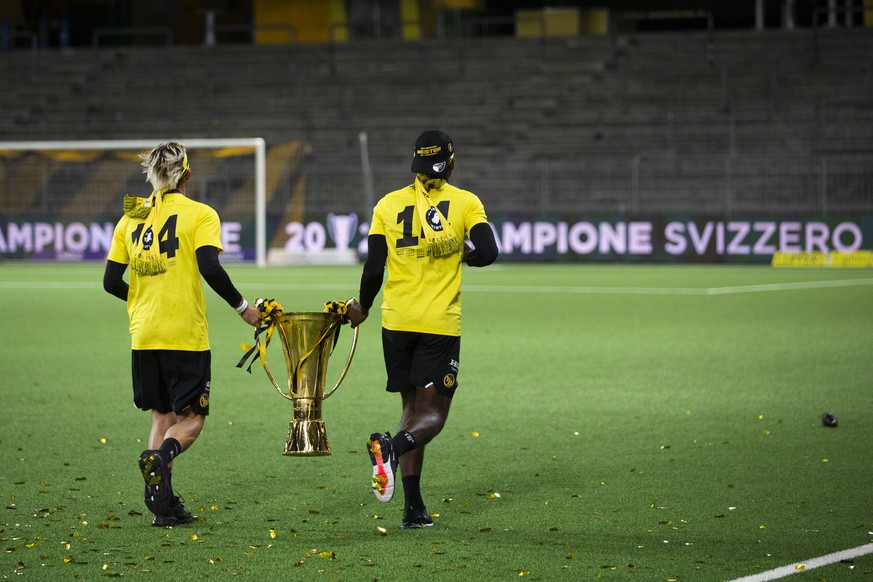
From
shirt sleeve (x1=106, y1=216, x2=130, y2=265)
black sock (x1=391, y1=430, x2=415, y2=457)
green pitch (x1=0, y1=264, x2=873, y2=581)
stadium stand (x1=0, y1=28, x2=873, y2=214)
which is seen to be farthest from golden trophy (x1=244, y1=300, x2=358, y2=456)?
stadium stand (x1=0, y1=28, x2=873, y2=214)

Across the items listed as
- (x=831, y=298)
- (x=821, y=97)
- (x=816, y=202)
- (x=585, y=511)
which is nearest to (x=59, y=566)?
(x=585, y=511)

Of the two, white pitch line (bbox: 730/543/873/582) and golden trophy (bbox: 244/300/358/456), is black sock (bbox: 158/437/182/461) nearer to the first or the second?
golden trophy (bbox: 244/300/358/456)

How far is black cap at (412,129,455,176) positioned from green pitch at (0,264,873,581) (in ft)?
5.34

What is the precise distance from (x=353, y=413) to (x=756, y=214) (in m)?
22.1

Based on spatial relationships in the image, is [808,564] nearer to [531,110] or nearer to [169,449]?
[169,449]

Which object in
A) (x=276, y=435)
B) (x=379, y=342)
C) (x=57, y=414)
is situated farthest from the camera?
(x=379, y=342)

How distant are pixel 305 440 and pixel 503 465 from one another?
175cm

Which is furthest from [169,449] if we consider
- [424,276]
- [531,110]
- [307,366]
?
[531,110]

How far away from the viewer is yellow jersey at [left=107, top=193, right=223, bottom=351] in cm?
612

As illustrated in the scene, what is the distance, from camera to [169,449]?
19.7ft

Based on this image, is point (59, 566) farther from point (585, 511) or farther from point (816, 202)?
point (816, 202)

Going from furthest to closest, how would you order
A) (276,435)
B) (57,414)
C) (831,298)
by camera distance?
(831,298)
(57,414)
(276,435)

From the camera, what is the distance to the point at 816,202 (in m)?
31.6

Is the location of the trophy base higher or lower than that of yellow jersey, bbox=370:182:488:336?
lower
